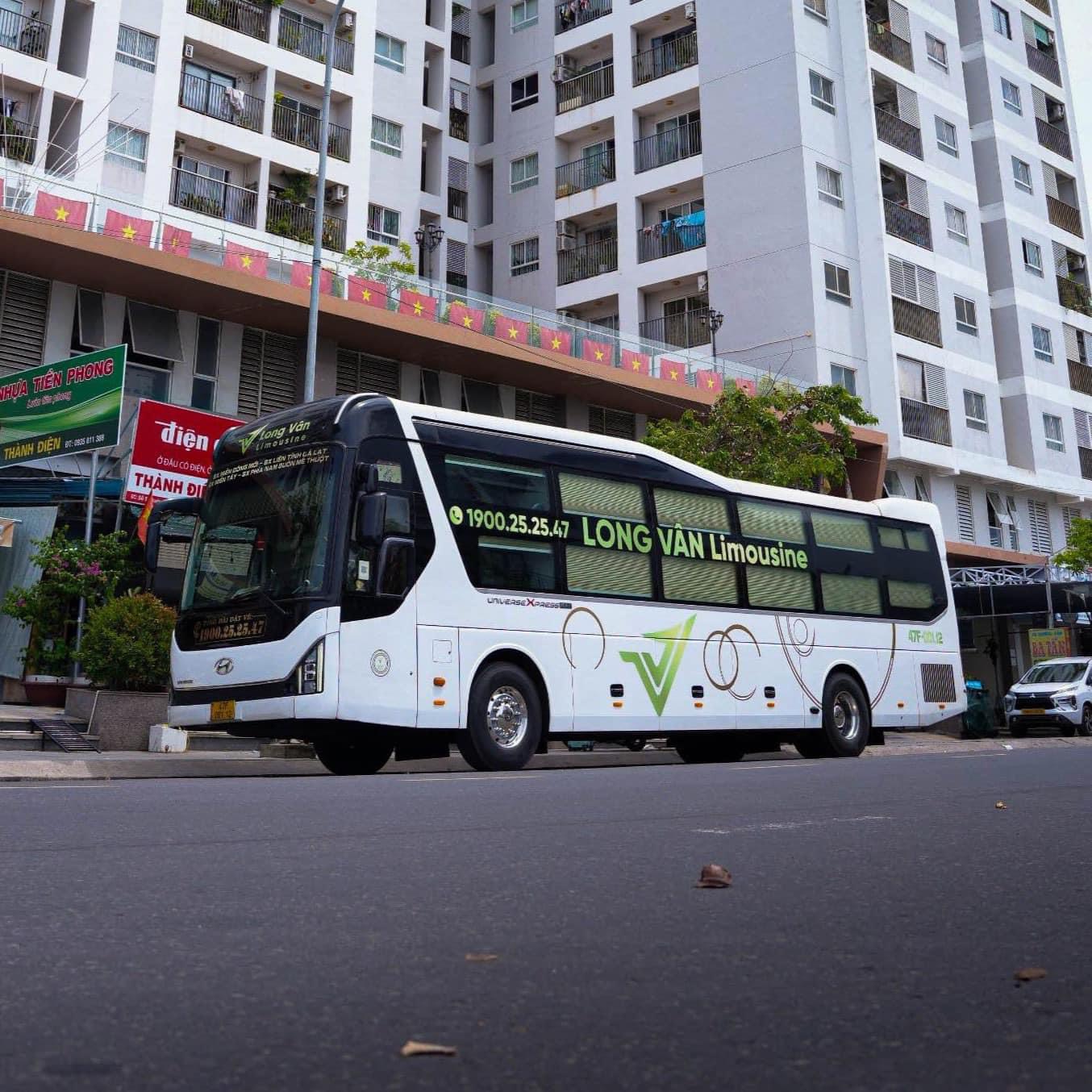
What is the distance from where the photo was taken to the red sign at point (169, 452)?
72.2 feet

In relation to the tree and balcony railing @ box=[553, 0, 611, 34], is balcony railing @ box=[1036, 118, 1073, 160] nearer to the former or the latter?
balcony railing @ box=[553, 0, 611, 34]

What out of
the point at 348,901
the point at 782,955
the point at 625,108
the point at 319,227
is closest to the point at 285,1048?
the point at 782,955

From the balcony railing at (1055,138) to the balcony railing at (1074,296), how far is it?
5080mm

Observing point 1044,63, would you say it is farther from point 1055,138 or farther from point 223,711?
point 223,711

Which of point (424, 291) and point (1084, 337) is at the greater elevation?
point (1084, 337)

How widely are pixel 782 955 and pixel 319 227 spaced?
21.3m

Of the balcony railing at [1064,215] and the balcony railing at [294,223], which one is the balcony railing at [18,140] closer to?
the balcony railing at [294,223]

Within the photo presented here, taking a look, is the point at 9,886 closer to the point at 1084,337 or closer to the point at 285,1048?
the point at 285,1048

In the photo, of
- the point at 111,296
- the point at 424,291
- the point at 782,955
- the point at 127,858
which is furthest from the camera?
the point at 424,291

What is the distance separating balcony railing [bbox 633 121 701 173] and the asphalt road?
3679 centimetres

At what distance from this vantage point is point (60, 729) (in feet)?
56.0

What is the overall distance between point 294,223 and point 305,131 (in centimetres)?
291

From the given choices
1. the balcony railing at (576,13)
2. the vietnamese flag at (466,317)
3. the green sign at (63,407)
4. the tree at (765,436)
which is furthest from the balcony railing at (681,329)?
the green sign at (63,407)

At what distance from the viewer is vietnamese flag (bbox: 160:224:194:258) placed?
77.6ft
